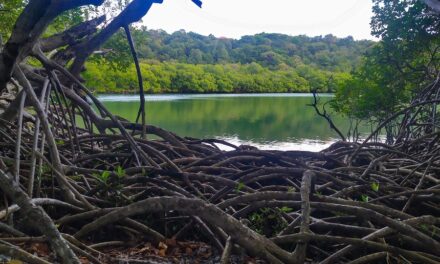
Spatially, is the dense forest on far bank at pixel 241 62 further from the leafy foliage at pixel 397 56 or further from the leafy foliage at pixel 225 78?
the leafy foliage at pixel 397 56

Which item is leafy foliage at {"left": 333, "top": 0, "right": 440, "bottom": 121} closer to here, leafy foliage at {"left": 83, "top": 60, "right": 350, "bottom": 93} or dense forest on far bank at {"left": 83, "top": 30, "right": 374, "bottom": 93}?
dense forest on far bank at {"left": 83, "top": 30, "right": 374, "bottom": 93}

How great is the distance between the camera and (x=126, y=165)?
3.03 meters

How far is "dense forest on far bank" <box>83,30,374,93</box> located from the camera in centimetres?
5750

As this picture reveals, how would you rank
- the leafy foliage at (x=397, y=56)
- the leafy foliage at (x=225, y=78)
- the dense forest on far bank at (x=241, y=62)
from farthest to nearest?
the dense forest on far bank at (x=241, y=62) < the leafy foliage at (x=225, y=78) < the leafy foliage at (x=397, y=56)

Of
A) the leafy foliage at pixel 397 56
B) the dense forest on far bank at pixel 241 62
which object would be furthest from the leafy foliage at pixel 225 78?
the leafy foliage at pixel 397 56

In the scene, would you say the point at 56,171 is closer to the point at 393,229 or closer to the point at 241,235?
the point at 241,235

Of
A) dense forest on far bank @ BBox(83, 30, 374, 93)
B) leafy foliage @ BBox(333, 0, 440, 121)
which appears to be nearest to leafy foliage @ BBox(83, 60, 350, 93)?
dense forest on far bank @ BBox(83, 30, 374, 93)

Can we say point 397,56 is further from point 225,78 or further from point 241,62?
point 241,62

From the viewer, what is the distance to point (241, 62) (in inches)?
Result: 2950

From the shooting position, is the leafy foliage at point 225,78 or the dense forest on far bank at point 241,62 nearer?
the leafy foliage at point 225,78

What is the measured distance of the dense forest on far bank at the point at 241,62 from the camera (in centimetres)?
5750

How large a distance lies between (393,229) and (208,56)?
233 feet

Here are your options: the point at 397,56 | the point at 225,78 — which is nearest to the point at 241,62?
the point at 225,78

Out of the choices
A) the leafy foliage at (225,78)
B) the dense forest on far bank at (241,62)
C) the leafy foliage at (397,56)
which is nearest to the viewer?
the leafy foliage at (397,56)
